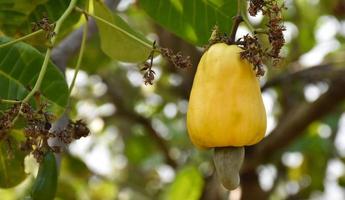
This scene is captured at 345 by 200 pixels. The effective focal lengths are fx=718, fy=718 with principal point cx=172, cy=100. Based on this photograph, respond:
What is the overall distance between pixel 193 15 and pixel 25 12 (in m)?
0.31

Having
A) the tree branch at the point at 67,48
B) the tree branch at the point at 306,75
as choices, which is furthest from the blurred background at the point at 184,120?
the tree branch at the point at 67,48

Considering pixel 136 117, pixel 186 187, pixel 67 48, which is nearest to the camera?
pixel 67 48

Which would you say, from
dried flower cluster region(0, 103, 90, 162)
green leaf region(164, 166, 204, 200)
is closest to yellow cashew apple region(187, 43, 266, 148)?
dried flower cluster region(0, 103, 90, 162)

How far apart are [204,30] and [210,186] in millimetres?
1090

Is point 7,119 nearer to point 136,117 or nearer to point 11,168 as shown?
point 11,168

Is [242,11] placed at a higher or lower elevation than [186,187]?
higher

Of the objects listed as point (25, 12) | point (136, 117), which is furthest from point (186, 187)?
point (136, 117)

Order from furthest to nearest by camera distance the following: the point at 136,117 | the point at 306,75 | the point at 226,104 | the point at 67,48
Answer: the point at 136,117 → the point at 306,75 → the point at 67,48 → the point at 226,104

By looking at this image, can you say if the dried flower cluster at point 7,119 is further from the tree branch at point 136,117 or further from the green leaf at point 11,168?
the tree branch at point 136,117

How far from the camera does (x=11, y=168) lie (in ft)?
4.39

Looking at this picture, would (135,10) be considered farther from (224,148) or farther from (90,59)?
(224,148)

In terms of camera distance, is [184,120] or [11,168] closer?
[11,168]

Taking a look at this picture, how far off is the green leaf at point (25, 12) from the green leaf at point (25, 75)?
16 cm

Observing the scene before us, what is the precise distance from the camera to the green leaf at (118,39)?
4.13ft
